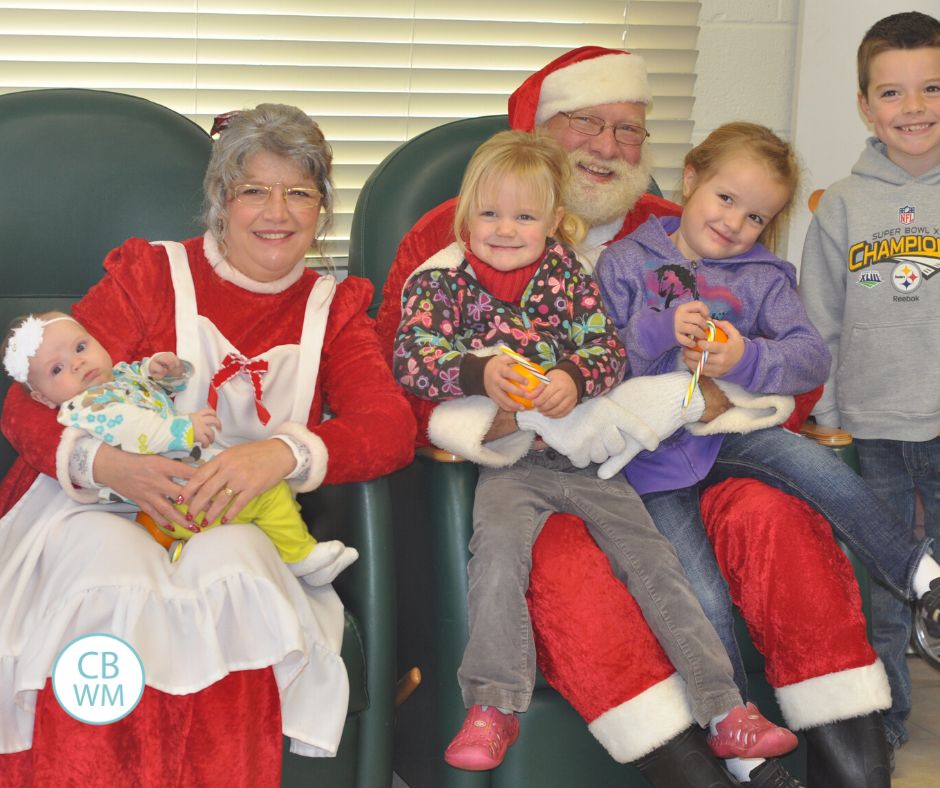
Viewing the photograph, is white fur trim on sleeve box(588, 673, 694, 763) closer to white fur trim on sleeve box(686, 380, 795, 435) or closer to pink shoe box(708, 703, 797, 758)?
pink shoe box(708, 703, 797, 758)

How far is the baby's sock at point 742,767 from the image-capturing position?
182 cm

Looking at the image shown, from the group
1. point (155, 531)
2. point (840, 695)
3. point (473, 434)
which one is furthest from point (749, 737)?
point (155, 531)

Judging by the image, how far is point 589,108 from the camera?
95.9 inches

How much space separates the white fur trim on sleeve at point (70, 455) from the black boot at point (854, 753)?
4.02 feet

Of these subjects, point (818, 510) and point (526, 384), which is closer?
point (526, 384)

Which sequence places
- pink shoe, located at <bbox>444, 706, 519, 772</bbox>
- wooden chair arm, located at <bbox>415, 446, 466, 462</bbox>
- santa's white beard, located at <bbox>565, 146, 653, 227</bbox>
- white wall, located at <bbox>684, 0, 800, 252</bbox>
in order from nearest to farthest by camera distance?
pink shoe, located at <bbox>444, 706, 519, 772</bbox>, wooden chair arm, located at <bbox>415, 446, 466, 462</bbox>, santa's white beard, located at <bbox>565, 146, 653, 227</bbox>, white wall, located at <bbox>684, 0, 800, 252</bbox>

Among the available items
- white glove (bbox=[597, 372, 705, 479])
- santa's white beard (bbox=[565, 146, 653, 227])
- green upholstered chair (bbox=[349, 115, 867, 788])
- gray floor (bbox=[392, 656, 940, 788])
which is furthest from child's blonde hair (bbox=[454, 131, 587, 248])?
gray floor (bbox=[392, 656, 940, 788])

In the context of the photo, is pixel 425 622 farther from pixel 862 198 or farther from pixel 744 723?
pixel 862 198

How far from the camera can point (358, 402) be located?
198cm

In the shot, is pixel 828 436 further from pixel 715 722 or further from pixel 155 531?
pixel 155 531

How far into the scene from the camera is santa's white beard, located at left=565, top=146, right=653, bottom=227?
236 centimetres

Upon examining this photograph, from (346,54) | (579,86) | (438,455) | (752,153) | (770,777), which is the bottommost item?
(770,777)

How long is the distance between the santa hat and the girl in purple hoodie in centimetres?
26

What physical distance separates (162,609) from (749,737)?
892mm
